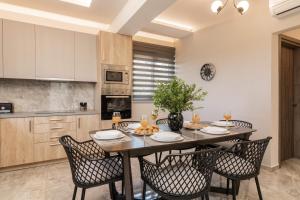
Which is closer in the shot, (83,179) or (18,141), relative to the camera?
(83,179)

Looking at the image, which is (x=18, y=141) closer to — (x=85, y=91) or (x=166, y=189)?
(x=85, y=91)

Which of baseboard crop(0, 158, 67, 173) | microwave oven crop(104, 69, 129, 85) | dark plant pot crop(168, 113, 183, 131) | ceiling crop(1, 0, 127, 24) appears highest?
ceiling crop(1, 0, 127, 24)

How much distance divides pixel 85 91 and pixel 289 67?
3.92 meters

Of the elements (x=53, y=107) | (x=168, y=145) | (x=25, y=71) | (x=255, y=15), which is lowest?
(x=168, y=145)

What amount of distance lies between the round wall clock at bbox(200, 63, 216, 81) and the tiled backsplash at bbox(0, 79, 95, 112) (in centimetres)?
235

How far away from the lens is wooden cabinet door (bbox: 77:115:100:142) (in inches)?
130

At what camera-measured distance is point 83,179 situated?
5.18 feet

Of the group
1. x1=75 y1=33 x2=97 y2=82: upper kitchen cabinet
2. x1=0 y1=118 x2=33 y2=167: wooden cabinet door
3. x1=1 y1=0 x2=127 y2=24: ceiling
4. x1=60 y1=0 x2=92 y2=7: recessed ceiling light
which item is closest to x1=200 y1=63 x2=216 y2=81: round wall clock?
x1=1 y1=0 x2=127 y2=24: ceiling

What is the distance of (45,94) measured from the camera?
3.53 metres

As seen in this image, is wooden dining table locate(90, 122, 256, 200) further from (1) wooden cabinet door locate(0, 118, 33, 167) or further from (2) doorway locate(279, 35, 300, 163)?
(2) doorway locate(279, 35, 300, 163)

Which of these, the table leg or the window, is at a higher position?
the window

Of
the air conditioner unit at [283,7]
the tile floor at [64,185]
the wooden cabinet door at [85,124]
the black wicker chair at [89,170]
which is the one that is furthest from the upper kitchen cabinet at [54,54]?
the air conditioner unit at [283,7]

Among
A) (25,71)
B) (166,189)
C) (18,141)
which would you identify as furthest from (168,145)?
(25,71)

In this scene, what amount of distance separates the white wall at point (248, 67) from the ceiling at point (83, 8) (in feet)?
6.44
